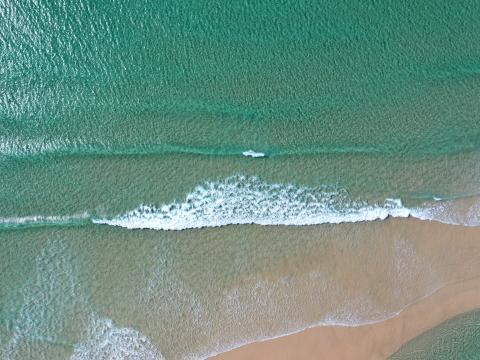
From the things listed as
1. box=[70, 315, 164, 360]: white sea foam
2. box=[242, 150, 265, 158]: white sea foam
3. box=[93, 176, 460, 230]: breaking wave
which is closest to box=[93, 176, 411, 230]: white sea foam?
box=[93, 176, 460, 230]: breaking wave

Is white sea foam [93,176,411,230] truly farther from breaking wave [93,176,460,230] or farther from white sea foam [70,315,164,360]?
white sea foam [70,315,164,360]

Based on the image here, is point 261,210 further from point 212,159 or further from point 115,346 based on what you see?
point 115,346

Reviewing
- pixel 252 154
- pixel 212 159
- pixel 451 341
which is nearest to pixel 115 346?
pixel 212 159

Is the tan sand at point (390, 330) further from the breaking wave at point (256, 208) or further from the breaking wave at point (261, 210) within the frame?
the breaking wave at point (256, 208)

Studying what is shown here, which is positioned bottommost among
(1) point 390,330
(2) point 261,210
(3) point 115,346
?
(3) point 115,346

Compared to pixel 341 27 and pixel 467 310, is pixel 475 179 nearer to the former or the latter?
pixel 467 310

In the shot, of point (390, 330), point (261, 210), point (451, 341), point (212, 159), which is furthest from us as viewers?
Result: point (212, 159)
